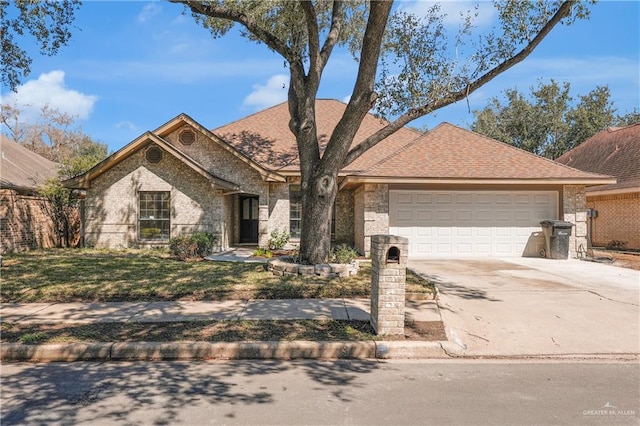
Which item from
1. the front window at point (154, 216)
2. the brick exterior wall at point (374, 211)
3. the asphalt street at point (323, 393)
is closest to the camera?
the asphalt street at point (323, 393)

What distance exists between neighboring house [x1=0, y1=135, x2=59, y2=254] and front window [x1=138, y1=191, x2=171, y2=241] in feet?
14.3

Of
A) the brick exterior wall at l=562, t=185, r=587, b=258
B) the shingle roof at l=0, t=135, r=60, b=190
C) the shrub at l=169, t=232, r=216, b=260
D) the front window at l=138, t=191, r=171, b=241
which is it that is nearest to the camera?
the shrub at l=169, t=232, r=216, b=260

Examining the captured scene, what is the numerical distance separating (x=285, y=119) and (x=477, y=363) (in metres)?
16.7

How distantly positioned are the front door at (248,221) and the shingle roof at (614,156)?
52.9 feet

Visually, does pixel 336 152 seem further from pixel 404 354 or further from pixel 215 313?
pixel 404 354

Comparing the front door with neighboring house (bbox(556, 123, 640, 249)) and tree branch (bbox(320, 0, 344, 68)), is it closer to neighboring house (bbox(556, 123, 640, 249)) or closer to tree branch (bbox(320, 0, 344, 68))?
tree branch (bbox(320, 0, 344, 68))

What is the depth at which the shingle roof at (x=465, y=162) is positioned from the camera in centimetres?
1437

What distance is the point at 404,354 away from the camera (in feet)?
17.7

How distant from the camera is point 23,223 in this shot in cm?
1591

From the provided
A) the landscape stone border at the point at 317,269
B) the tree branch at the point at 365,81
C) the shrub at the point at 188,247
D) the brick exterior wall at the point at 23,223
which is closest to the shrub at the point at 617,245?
the landscape stone border at the point at 317,269

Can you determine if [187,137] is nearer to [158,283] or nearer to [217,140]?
[217,140]

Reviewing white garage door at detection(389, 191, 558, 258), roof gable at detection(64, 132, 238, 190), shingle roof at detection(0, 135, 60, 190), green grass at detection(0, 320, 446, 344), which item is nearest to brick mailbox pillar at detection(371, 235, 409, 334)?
green grass at detection(0, 320, 446, 344)

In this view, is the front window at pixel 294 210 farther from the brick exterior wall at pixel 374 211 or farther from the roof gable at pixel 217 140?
the brick exterior wall at pixel 374 211

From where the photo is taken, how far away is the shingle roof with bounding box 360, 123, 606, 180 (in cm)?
1437
